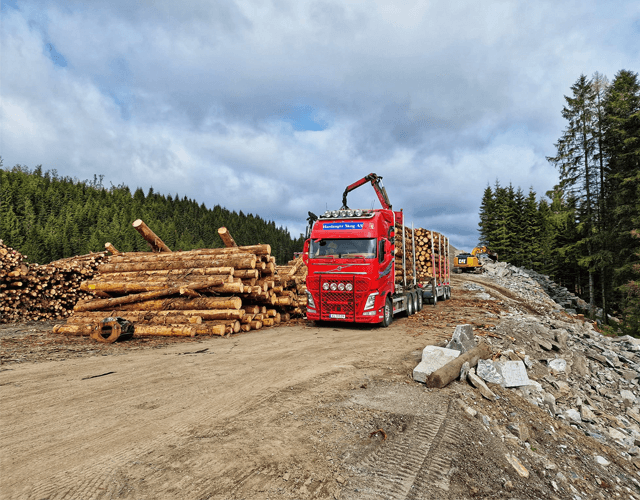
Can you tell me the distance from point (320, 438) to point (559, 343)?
9217 millimetres

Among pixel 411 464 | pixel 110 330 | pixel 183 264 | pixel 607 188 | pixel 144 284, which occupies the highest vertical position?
pixel 607 188

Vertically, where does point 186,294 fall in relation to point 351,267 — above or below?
below

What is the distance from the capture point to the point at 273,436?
4129 millimetres

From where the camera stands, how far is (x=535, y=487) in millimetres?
3834

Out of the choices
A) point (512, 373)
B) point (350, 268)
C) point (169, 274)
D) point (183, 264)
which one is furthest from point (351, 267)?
point (169, 274)

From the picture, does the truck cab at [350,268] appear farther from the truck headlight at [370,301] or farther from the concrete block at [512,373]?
the concrete block at [512,373]

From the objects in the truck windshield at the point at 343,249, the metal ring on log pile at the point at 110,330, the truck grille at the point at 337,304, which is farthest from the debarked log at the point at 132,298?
the truck grille at the point at 337,304

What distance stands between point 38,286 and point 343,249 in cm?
1317

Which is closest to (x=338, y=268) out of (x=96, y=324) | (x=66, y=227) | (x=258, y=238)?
(x=96, y=324)

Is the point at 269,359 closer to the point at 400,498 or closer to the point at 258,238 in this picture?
the point at 400,498

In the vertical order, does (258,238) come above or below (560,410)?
above

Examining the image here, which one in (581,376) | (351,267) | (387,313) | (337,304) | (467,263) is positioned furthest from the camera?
(467,263)

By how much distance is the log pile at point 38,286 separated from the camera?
14.5 meters

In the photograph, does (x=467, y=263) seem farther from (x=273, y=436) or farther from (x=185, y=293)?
(x=273, y=436)
